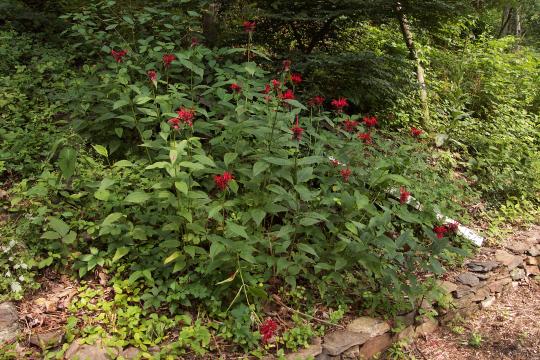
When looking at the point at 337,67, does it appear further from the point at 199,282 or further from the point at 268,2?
the point at 199,282

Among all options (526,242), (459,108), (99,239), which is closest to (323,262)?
(99,239)

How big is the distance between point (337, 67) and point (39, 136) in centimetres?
288

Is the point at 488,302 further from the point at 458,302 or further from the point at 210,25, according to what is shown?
the point at 210,25

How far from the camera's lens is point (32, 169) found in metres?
3.48

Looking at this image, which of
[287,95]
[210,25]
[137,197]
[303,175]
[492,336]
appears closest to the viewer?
[137,197]

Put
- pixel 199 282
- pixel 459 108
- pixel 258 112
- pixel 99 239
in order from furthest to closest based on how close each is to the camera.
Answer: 1. pixel 459 108
2. pixel 258 112
3. pixel 99 239
4. pixel 199 282

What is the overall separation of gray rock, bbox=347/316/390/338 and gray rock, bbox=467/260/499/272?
4.66 feet

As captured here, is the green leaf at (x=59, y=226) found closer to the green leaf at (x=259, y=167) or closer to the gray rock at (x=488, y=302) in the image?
the green leaf at (x=259, y=167)

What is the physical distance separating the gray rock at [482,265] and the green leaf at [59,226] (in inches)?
130

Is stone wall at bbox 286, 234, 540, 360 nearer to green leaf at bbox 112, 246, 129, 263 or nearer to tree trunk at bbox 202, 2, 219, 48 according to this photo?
green leaf at bbox 112, 246, 129, 263

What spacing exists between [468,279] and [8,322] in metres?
3.39

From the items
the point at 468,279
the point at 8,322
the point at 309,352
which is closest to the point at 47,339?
the point at 8,322

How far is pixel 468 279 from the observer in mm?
3836

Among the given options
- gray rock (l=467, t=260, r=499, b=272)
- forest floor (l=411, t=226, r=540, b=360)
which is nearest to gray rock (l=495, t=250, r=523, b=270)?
gray rock (l=467, t=260, r=499, b=272)
